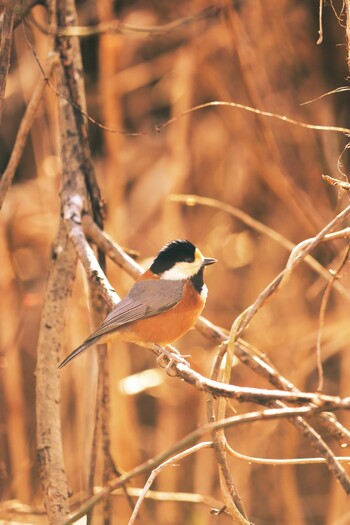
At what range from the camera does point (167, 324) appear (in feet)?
7.02

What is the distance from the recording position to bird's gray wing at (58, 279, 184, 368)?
1938 millimetres

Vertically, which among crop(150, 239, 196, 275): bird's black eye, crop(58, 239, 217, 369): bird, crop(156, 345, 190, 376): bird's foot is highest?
crop(150, 239, 196, 275): bird's black eye

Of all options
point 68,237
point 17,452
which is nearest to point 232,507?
point 68,237

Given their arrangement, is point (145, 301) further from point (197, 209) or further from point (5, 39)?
point (197, 209)

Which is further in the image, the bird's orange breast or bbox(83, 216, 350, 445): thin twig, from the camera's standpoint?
the bird's orange breast

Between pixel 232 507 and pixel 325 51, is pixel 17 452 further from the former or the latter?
pixel 325 51

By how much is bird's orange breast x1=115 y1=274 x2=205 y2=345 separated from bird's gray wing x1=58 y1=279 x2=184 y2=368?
0.02 meters

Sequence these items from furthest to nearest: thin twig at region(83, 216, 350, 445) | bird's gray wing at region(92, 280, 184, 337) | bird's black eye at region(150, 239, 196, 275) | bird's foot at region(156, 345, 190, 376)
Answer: bird's black eye at region(150, 239, 196, 275) < bird's gray wing at region(92, 280, 184, 337) < thin twig at region(83, 216, 350, 445) < bird's foot at region(156, 345, 190, 376)

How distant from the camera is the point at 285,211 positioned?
392cm

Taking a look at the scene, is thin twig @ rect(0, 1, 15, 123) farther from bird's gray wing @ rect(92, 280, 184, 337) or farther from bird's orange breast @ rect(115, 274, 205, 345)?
bird's orange breast @ rect(115, 274, 205, 345)

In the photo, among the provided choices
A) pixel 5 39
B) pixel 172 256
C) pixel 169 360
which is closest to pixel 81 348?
pixel 169 360

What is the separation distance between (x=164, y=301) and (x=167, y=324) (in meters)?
0.09

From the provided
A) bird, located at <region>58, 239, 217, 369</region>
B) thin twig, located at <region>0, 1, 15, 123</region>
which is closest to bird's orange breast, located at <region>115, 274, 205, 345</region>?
bird, located at <region>58, 239, 217, 369</region>

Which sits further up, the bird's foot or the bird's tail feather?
the bird's tail feather
